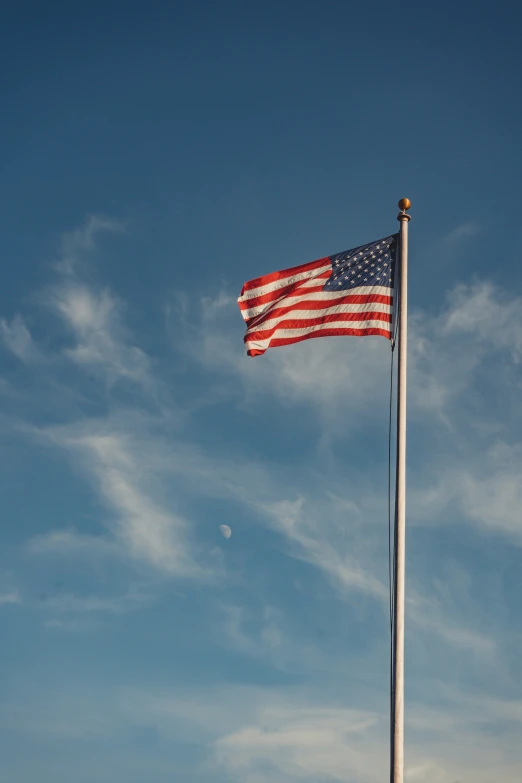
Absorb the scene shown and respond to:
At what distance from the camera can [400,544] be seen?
851 inches

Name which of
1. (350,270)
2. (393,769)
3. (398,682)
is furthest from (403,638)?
(350,270)

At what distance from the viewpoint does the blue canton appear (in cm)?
2556

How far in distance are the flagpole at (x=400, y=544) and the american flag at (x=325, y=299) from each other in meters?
1.07

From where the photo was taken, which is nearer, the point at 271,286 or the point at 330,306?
the point at 330,306

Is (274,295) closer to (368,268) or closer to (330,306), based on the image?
(330,306)

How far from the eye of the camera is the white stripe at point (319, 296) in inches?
1000

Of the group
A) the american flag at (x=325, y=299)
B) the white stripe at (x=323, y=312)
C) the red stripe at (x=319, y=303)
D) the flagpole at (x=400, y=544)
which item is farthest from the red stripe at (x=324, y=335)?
the flagpole at (x=400, y=544)

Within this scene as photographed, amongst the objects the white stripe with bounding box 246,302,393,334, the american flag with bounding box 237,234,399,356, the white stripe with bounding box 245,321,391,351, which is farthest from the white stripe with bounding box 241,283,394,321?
the white stripe with bounding box 245,321,391,351

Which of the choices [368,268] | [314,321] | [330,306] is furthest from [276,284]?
[368,268]

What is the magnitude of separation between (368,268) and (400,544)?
7862mm

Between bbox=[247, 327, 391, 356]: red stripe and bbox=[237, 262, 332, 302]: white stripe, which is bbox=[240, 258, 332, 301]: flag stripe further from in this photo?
bbox=[247, 327, 391, 356]: red stripe

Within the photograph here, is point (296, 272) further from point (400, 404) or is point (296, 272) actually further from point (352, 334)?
point (400, 404)

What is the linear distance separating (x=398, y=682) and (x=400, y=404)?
6304 millimetres

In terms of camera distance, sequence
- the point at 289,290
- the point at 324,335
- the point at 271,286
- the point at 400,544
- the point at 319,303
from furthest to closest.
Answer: the point at 271,286 < the point at 289,290 < the point at 319,303 < the point at 324,335 < the point at 400,544
